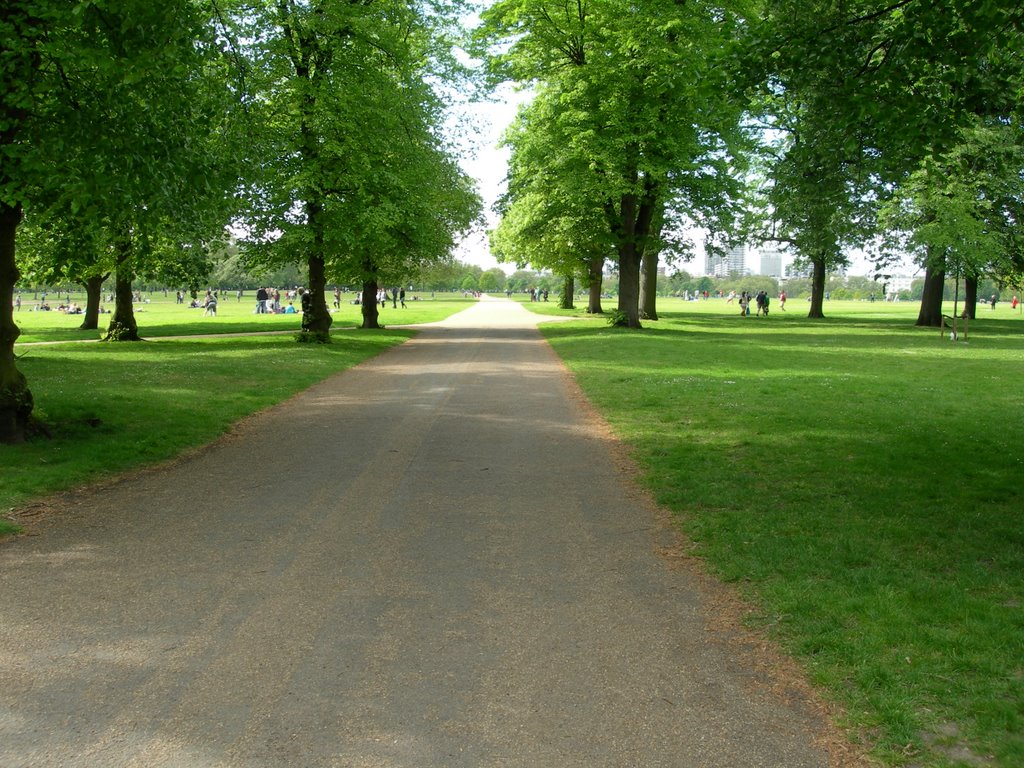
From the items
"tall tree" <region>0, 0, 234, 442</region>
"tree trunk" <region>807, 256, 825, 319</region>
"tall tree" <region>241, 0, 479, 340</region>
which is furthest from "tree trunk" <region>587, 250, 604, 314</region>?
"tall tree" <region>0, 0, 234, 442</region>

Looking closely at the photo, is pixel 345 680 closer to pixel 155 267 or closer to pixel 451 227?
pixel 155 267

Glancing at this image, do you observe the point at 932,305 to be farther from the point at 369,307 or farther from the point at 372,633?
the point at 372,633

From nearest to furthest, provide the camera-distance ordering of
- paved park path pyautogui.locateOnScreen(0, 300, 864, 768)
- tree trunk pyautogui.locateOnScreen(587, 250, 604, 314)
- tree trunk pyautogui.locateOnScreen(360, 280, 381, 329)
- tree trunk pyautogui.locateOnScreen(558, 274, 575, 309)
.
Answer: paved park path pyautogui.locateOnScreen(0, 300, 864, 768)
tree trunk pyautogui.locateOnScreen(360, 280, 381, 329)
tree trunk pyautogui.locateOnScreen(587, 250, 604, 314)
tree trunk pyautogui.locateOnScreen(558, 274, 575, 309)

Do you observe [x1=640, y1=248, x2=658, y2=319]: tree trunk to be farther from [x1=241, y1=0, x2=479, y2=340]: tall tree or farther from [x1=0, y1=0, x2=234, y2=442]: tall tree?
[x1=0, y1=0, x2=234, y2=442]: tall tree

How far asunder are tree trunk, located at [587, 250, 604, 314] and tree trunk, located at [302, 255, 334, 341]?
22.7 meters

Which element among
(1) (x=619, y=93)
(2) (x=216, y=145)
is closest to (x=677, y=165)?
(1) (x=619, y=93)

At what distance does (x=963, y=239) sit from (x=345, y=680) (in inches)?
1240

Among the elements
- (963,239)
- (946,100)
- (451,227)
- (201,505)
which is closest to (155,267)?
(451,227)

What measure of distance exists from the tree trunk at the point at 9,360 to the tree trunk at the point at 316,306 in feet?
51.6

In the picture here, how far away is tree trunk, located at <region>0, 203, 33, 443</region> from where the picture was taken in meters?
9.19

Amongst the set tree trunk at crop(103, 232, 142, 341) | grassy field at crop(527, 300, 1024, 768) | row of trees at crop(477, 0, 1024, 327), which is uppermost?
row of trees at crop(477, 0, 1024, 327)

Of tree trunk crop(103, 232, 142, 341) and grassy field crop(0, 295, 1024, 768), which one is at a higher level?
tree trunk crop(103, 232, 142, 341)

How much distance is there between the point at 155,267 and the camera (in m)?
24.2

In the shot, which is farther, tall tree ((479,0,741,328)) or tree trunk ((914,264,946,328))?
tree trunk ((914,264,946,328))
